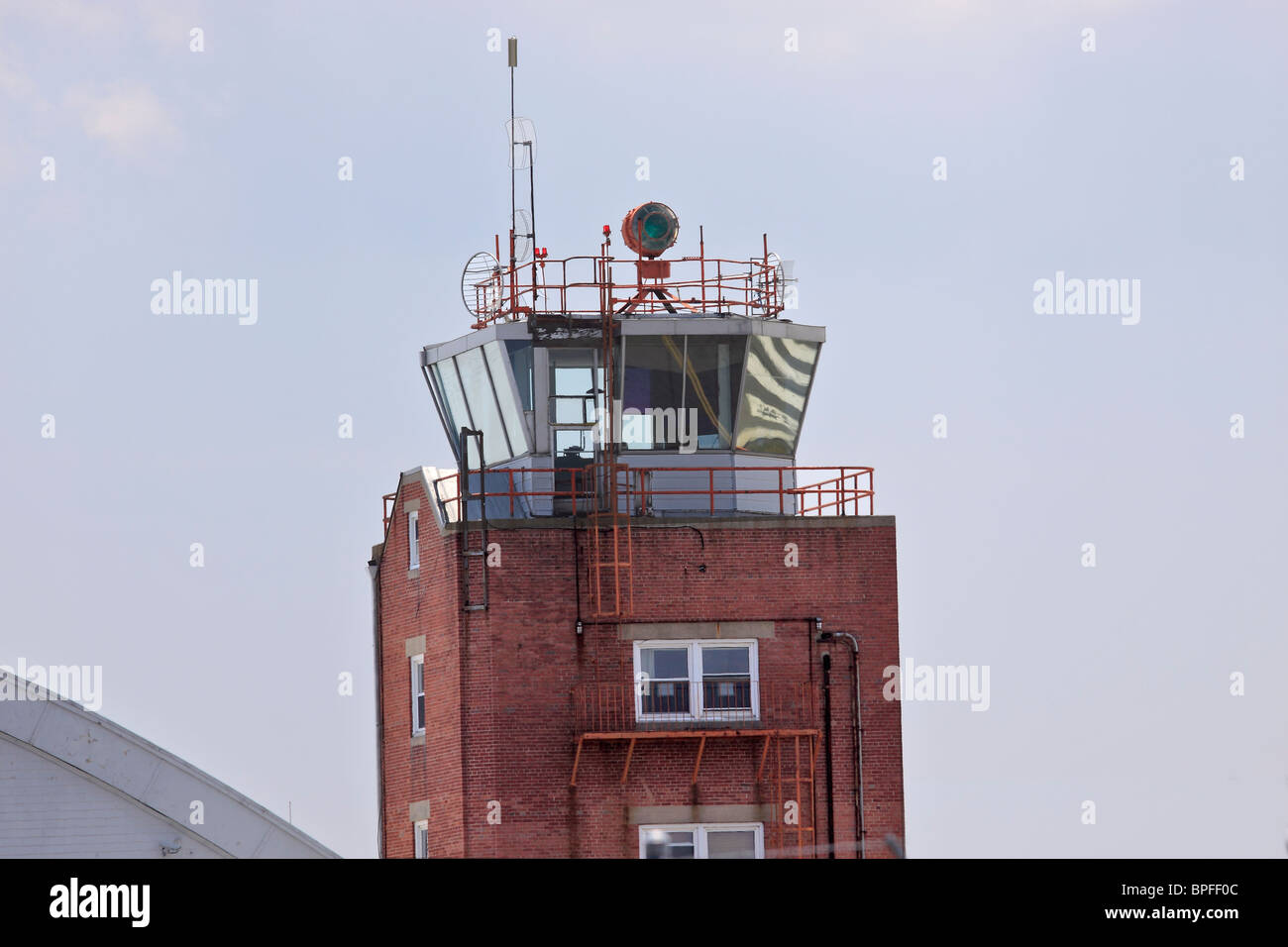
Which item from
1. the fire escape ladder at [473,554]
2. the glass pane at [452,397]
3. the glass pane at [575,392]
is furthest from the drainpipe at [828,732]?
the glass pane at [452,397]

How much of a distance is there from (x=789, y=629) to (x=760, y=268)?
7.12 metres

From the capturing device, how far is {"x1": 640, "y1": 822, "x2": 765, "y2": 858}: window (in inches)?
1462

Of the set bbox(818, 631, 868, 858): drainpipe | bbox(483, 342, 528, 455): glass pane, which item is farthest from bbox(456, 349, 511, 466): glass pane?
bbox(818, 631, 868, 858): drainpipe

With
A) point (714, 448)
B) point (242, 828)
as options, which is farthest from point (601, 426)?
point (242, 828)

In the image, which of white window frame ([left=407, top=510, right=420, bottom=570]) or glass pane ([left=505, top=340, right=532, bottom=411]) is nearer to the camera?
white window frame ([left=407, top=510, right=420, bottom=570])

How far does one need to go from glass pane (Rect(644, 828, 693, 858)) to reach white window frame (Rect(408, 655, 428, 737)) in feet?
16.1

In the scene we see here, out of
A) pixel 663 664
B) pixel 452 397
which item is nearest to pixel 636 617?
pixel 663 664

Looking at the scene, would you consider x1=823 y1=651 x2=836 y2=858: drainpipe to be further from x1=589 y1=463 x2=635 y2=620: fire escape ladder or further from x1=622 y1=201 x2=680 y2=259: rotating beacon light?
x1=622 y1=201 x2=680 y2=259: rotating beacon light

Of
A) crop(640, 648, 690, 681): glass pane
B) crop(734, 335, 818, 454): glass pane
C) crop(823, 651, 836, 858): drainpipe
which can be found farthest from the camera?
crop(734, 335, 818, 454): glass pane

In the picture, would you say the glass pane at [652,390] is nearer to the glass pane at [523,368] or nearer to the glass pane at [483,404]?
the glass pane at [523,368]

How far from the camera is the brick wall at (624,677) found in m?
37.1

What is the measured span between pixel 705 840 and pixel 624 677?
10.00 ft

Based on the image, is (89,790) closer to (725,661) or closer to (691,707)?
(691,707)
